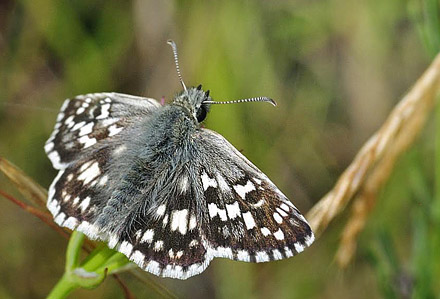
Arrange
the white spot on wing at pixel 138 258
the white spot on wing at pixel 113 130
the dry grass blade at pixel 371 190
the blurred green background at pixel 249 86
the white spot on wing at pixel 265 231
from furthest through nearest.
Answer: the blurred green background at pixel 249 86
the white spot on wing at pixel 113 130
the dry grass blade at pixel 371 190
the white spot on wing at pixel 265 231
the white spot on wing at pixel 138 258

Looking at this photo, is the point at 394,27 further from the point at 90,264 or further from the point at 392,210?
the point at 90,264

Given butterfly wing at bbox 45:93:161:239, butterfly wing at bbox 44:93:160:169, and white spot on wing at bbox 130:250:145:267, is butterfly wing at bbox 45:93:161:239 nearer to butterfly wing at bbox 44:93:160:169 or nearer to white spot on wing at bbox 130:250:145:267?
butterfly wing at bbox 44:93:160:169

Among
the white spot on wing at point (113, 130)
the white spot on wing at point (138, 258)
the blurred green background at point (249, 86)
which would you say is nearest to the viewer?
the white spot on wing at point (138, 258)

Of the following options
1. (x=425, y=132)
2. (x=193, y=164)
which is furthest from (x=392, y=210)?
(x=193, y=164)

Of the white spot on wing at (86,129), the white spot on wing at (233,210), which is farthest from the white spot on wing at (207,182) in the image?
the white spot on wing at (86,129)

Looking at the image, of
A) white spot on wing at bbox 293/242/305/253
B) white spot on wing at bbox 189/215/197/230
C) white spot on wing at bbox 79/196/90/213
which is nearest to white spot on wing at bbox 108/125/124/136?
white spot on wing at bbox 79/196/90/213

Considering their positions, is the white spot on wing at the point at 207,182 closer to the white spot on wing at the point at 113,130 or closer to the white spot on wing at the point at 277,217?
the white spot on wing at the point at 277,217

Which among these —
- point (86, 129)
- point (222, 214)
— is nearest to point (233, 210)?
point (222, 214)
